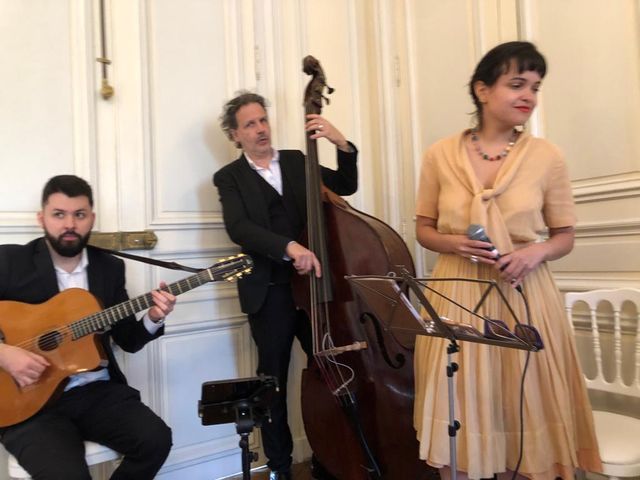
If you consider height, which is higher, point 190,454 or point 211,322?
point 211,322

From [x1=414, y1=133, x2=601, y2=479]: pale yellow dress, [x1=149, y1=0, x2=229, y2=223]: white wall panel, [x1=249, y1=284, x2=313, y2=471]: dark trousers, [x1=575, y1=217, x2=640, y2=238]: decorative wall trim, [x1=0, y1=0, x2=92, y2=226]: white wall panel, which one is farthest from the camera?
[x1=149, y1=0, x2=229, y2=223]: white wall panel

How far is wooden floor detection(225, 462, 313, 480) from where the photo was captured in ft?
7.18

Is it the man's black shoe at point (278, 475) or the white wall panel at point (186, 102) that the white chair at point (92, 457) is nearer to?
the man's black shoe at point (278, 475)

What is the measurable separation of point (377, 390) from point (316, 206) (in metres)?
0.63

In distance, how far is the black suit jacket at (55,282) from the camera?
163 cm

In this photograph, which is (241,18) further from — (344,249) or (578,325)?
(578,325)

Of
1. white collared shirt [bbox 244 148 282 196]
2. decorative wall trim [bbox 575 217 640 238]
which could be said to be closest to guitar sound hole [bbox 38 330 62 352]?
white collared shirt [bbox 244 148 282 196]

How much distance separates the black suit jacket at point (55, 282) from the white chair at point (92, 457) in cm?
26

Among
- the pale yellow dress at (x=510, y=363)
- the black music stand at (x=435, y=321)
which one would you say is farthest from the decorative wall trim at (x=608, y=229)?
the black music stand at (x=435, y=321)

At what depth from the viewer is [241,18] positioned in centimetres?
236

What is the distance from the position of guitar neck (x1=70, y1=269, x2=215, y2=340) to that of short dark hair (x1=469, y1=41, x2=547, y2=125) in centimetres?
100

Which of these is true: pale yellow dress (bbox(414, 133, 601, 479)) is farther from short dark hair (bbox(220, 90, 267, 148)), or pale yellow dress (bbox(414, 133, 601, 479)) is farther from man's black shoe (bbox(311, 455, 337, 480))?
short dark hair (bbox(220, 90, 267, 148))

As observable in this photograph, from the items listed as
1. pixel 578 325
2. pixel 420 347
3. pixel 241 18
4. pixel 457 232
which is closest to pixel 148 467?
pixel 420 347

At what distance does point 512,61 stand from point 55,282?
1.51m
